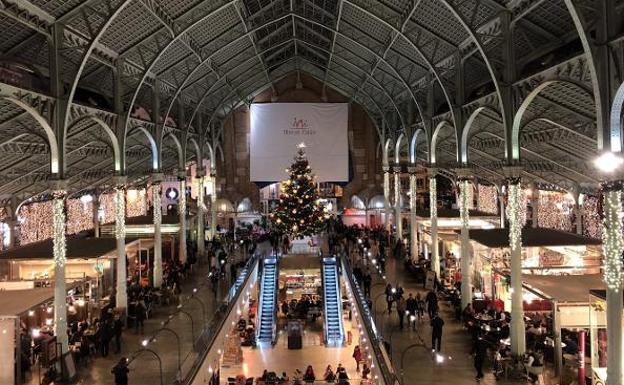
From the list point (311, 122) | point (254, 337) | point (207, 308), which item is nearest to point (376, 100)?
point (311, 122)

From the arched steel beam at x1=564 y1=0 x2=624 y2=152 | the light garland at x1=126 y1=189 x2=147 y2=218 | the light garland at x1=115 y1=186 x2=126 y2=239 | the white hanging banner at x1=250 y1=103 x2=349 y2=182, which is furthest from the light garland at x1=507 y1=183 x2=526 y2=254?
the light garland at x1=126 y1=189 x2=147 y2=218

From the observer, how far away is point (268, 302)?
26.9 meters

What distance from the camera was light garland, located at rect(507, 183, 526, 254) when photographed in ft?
47.4

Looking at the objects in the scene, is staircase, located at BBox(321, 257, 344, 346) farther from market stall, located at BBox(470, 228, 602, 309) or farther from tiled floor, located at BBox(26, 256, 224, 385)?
market stall, located at BBox(470, 228, 602, 309)

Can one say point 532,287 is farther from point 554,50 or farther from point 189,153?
point 189,153

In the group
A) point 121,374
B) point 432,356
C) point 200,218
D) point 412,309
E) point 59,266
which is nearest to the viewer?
point 121,374

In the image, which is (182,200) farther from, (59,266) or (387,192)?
(387,192)

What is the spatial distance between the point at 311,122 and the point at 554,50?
2184 centimetres

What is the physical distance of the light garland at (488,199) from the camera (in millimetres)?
39969

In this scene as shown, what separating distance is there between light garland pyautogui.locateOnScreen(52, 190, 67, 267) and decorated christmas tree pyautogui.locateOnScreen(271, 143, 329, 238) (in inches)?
511

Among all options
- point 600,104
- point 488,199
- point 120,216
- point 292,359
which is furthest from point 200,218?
point 600,104

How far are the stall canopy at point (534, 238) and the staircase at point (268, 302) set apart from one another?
10208 millimetres

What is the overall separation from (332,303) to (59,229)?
47.8 ft

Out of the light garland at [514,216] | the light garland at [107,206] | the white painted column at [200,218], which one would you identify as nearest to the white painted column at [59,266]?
the light garland at [514,216]
